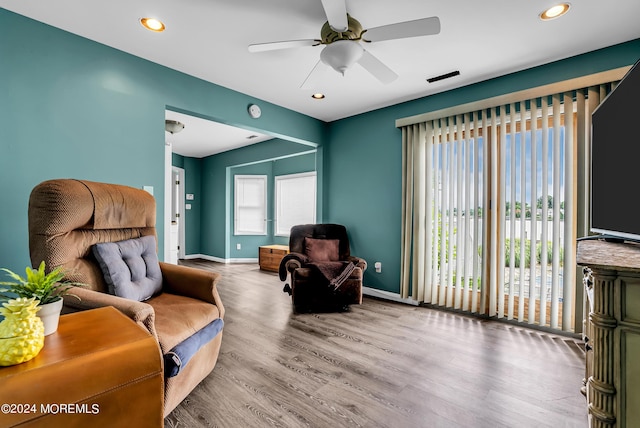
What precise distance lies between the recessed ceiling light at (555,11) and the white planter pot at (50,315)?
124 inches

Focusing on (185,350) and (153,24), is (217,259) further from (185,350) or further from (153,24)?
(185,350)

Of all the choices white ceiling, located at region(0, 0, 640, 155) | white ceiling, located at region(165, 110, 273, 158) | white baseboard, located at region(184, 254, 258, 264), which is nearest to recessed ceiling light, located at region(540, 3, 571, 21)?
white ceiling, located at region(0, 0, 640, 155)

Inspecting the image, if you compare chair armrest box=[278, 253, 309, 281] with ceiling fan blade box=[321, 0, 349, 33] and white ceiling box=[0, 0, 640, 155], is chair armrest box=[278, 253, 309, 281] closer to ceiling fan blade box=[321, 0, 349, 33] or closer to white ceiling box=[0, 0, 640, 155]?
white ceiling box=[0, 0, 640, 155]

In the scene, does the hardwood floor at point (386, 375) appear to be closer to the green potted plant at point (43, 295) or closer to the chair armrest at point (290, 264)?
the chair armrest at point (290, 264)

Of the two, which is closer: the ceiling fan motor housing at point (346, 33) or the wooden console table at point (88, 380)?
the wooden console table at point (88, 380)

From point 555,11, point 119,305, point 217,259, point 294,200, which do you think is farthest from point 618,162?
point 217,259

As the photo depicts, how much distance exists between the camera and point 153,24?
216 cm

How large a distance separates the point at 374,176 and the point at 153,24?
2.80 meters

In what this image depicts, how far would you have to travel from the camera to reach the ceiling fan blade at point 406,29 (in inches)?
67.6

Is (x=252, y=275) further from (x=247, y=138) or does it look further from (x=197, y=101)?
(x=197, y=101)

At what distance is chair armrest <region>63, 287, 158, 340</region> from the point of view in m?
1.31

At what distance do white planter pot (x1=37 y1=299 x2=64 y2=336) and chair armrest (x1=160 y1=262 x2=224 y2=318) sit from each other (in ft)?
2.87

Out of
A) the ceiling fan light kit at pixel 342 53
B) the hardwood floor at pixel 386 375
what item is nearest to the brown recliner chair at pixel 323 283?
the hardwood floor at pixel 386 375

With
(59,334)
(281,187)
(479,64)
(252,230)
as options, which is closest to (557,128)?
(479,64)
